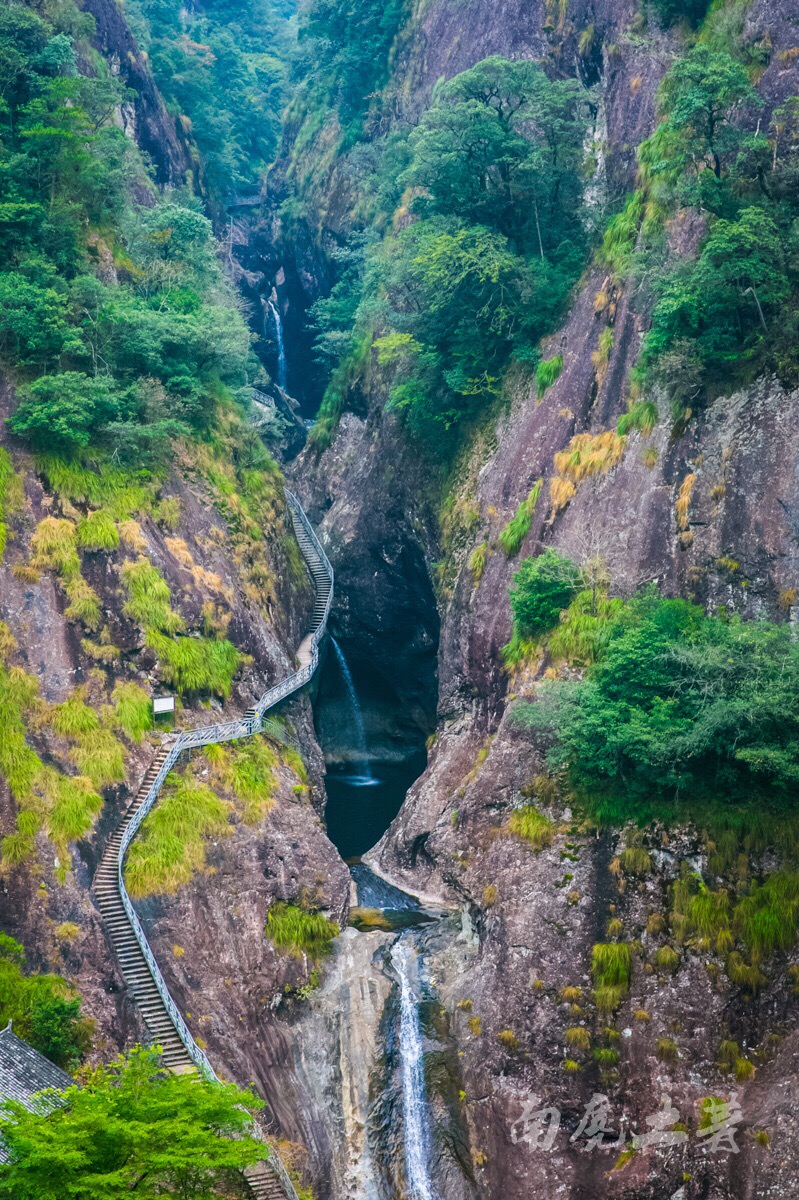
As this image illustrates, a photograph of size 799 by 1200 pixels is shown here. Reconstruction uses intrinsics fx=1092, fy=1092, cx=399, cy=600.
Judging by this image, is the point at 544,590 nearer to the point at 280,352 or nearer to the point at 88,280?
the point at 88,280

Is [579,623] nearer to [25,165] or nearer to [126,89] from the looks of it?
[25,165]


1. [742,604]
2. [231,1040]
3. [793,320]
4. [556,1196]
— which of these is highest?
[793,320]

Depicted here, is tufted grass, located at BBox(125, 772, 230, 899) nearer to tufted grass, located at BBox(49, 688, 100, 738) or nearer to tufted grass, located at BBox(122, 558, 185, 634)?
tufted grass, located at BBox(49, 688, 100, 738)

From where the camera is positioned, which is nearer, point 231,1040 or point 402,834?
point 231,1040

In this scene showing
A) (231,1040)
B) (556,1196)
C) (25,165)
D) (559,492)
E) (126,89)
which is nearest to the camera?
(556,1196)

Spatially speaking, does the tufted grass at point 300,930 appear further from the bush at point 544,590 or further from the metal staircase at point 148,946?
the bush at point 544,590

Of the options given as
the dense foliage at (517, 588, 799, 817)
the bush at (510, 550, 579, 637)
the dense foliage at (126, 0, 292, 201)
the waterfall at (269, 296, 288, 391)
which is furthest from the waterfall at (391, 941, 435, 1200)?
the dense foliage at (126, 0, 292, 201)

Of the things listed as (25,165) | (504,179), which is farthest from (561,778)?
(25,165)
